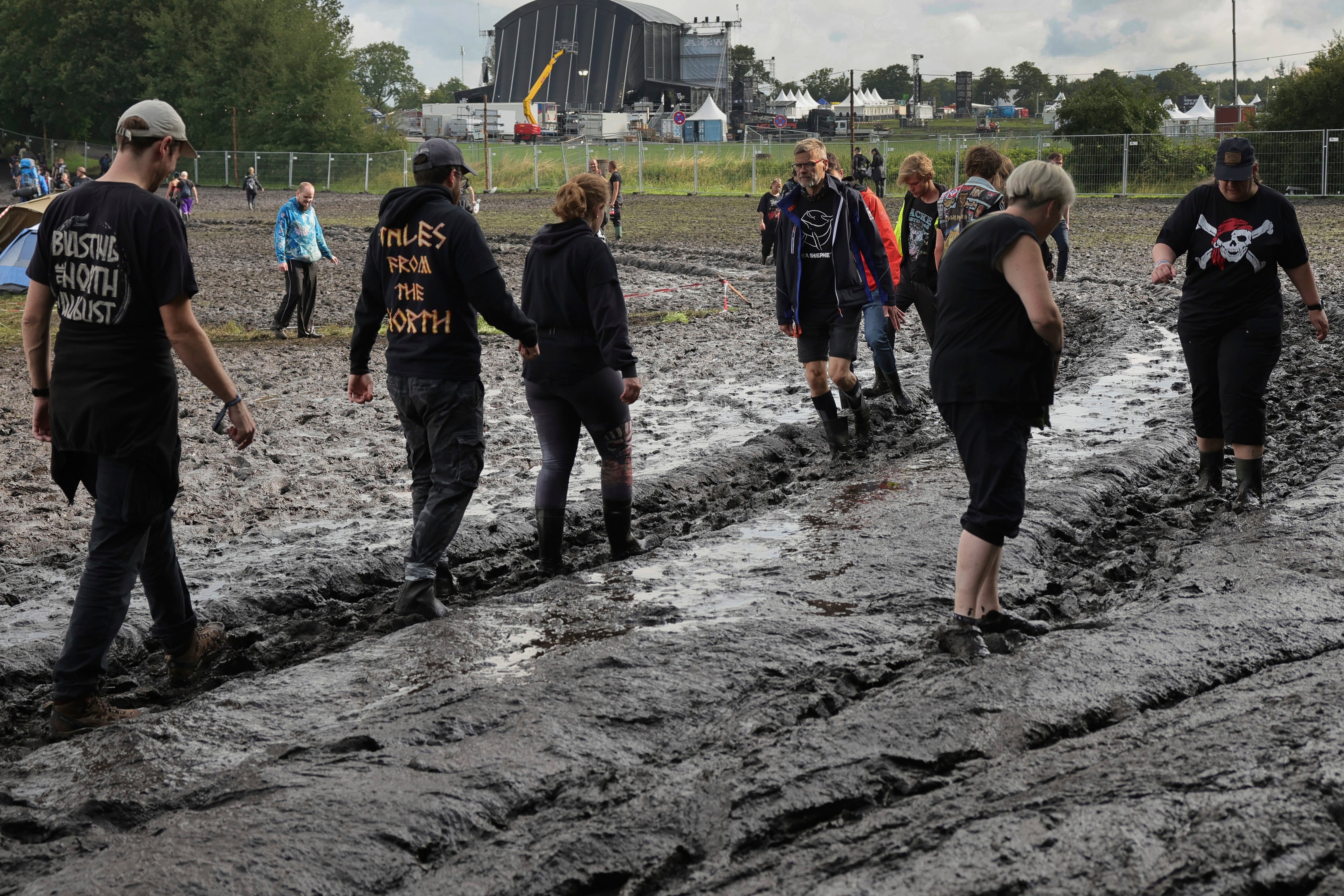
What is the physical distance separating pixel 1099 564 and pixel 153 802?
4.29 m

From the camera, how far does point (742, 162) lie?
50188 millimetres

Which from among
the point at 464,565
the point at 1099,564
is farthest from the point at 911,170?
the point at 464,565

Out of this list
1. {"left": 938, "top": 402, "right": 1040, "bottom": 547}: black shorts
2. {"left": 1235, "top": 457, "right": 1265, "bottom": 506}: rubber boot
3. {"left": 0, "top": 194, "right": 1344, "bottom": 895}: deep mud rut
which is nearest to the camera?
{"left": 0, "top": 194, "right": 1344, "bottom": 895}: deep mud rut

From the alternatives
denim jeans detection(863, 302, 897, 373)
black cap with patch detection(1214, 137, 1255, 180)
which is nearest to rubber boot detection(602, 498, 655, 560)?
black cap with patch detection(1214, 137, 1255, 180)

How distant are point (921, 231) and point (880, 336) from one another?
90 cm

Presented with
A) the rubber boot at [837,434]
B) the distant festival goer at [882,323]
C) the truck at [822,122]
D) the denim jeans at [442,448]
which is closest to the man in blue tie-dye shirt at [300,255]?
the distant festival goer at [882,323]

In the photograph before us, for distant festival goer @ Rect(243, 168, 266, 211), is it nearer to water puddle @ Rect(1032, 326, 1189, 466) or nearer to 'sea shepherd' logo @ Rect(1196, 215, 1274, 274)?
water puddle @ Rect(1032, 326, 1189, 466)

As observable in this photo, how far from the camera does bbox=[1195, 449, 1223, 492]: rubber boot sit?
7.12m

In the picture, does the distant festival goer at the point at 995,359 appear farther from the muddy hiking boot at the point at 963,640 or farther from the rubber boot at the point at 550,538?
the rubber boot at the point at 550,538

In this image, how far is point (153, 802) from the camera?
11.9ft

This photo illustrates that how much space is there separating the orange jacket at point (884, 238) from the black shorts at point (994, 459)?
3944mm

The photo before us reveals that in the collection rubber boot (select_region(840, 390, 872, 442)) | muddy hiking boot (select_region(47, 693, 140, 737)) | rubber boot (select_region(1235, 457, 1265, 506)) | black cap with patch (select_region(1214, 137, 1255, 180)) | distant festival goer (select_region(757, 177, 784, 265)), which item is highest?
distant festival goer (select_region(757, 177, 784, 265))

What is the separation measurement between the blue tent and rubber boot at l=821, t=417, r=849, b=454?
33.0ft

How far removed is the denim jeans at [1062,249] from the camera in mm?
17250
